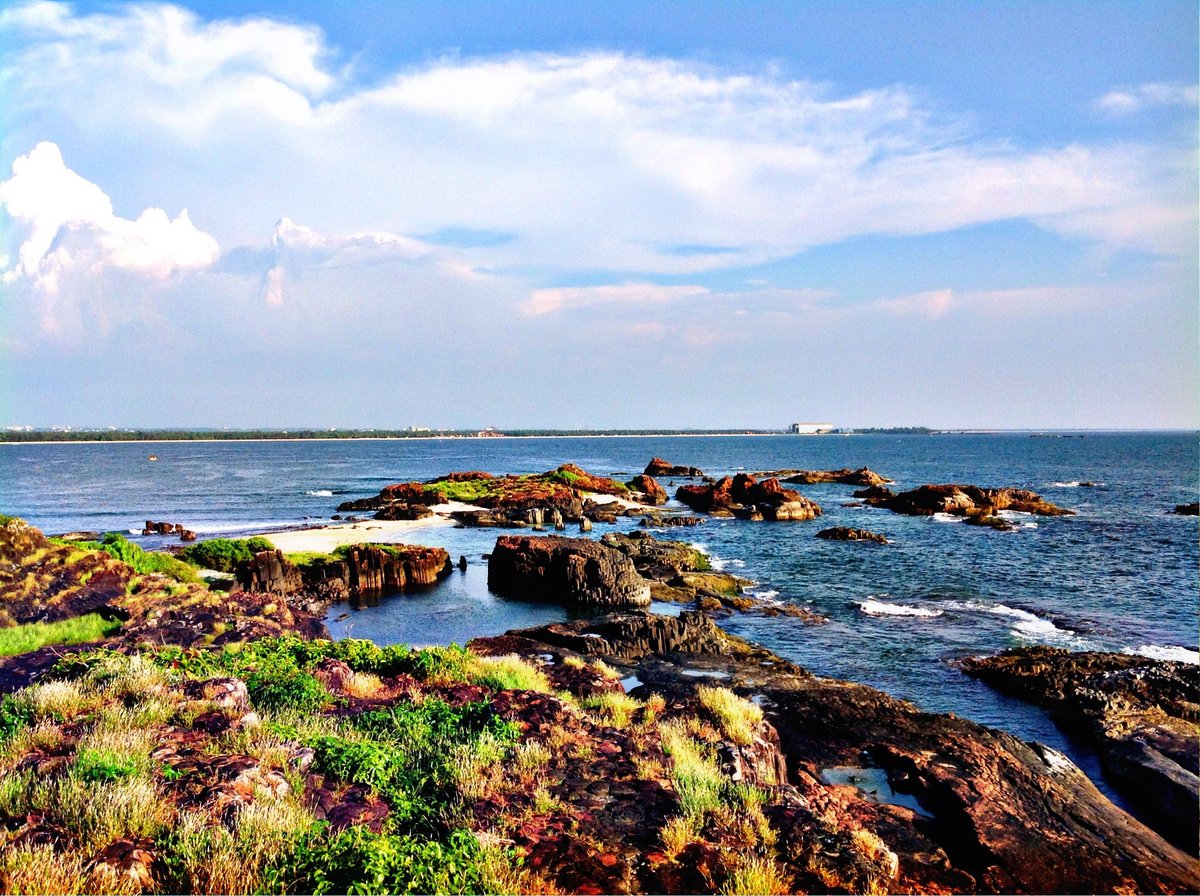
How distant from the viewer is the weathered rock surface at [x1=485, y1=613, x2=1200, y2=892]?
10.0m

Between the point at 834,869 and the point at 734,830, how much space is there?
1.32 meters

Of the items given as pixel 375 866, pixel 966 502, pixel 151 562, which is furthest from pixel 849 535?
pixel 375 866

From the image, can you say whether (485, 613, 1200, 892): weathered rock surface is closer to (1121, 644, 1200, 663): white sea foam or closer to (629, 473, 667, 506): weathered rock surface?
(1121, 644, 1200, 663): white sea foam

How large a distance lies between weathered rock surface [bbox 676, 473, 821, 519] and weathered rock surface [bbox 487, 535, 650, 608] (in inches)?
1259

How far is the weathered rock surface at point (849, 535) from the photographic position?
2111 inches

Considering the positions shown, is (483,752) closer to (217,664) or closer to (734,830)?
(734,830)

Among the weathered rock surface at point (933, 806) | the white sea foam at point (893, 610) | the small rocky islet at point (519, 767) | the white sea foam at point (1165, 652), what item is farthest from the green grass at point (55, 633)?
the white sea foam at point (1165, 652)

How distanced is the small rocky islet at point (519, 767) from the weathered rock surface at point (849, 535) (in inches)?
1204

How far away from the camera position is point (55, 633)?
19.0 metres

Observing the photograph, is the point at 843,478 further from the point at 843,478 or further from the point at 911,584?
the point at 911,584

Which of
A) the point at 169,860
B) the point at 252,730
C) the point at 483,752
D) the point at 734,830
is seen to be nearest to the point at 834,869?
the point at 734,830

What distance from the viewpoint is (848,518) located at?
223 ft

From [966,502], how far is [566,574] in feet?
167

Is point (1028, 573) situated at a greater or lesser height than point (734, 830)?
lesser
